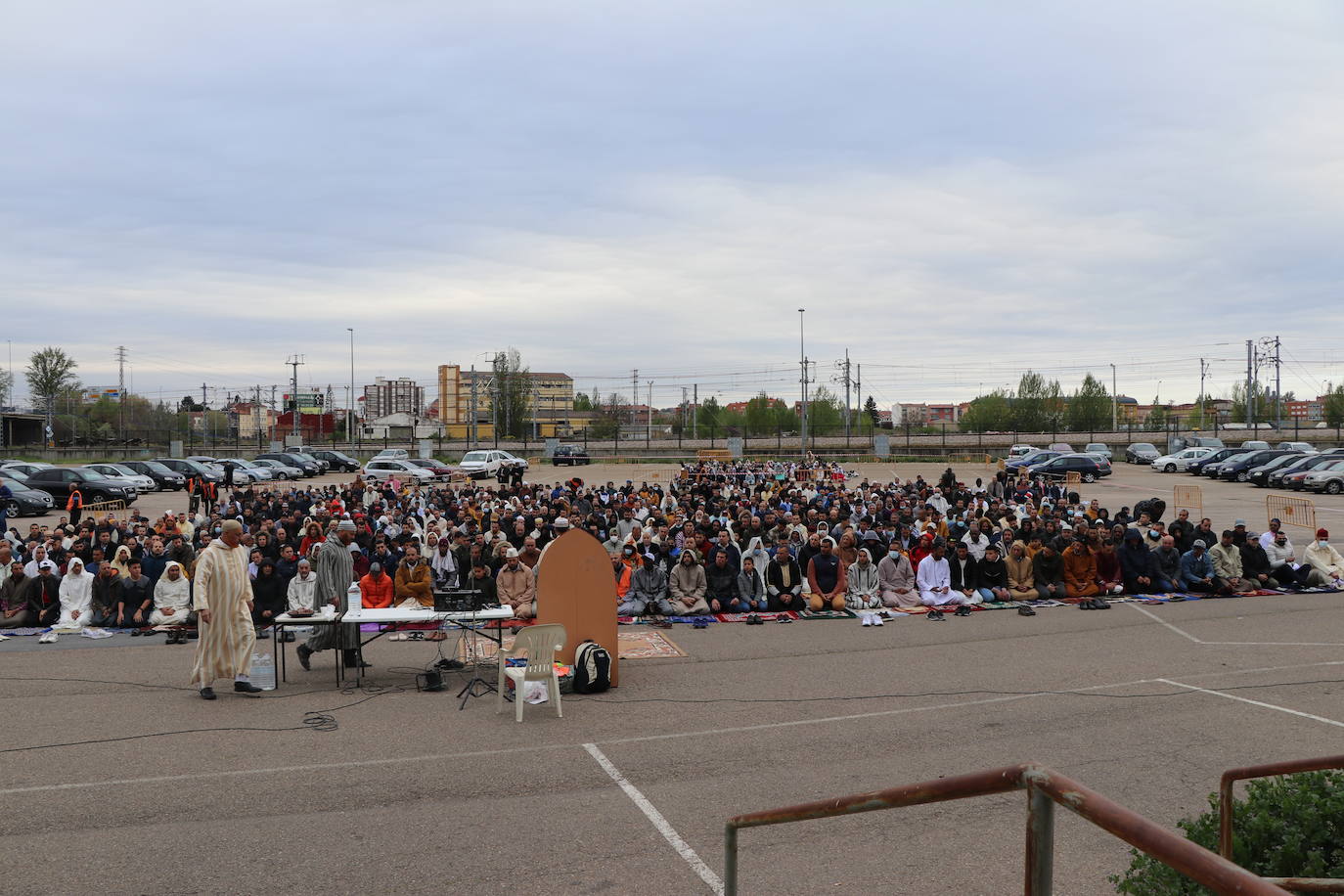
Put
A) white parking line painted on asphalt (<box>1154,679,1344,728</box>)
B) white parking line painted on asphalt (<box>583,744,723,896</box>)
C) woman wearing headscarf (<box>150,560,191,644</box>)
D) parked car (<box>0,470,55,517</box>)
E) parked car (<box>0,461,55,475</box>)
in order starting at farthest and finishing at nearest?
parked car (<box>0,461,55,475</box>), parked car (<box>0,470,55,517</box>), woman wearing headscarf (<box>150,560,191,644</box>), white parking line painted on asphalt (<box>1154,679,1344,728</box>), white parking line painted on asphalt (<box>583,744,723,896</box>)

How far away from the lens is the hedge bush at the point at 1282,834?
363 centimetres

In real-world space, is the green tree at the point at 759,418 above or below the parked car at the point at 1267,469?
above

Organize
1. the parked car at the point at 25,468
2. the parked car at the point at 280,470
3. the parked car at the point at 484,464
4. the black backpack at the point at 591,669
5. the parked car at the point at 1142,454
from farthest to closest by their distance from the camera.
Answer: the parked car at the point at 1142,454 → the parked car at the point at 484,464 → the parked car at the point at 280,470 → the parked car at the point at 25,468 → the black backpack at the point at 591,669

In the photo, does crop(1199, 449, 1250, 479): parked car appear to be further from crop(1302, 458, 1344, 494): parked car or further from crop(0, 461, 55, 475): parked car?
crop(0, 461, 55, 475): parked car

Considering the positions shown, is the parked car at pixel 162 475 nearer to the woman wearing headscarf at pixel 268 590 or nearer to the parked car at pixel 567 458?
the parked car at pixel 567 458

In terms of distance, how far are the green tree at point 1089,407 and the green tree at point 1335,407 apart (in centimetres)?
1923

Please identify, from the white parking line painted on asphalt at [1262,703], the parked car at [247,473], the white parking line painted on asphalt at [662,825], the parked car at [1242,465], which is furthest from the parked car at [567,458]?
the white parking line painted on asphalt at [662,825]

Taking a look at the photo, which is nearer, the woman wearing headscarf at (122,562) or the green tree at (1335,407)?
the woman wearing headscarf at (122,562)

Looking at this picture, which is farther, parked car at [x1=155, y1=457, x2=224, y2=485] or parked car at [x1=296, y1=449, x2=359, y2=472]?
parked car at [x1=296, y1=449, x2=359, y2=472]

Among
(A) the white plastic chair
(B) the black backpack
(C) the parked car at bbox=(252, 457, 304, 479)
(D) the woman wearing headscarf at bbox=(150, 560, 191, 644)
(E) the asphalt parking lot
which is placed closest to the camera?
(E) the asphalt parking lot

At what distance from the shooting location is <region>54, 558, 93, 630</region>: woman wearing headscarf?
44.7 ft

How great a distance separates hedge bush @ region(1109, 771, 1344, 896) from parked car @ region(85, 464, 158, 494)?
4208 centimetres

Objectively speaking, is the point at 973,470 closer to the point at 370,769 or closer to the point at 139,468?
the point at 139,468

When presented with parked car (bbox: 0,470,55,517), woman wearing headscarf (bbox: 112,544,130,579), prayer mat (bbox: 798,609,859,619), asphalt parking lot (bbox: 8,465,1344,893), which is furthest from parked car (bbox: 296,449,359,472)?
prayer mat (bbox: 798,609,859,619)
